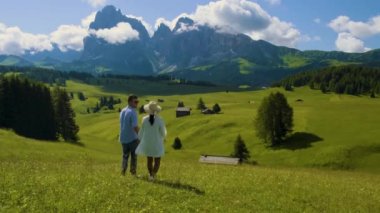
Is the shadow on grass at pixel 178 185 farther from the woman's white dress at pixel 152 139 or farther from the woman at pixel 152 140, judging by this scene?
the woman's white dress at pixel 152 139

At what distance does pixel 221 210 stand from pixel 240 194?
3600 mm

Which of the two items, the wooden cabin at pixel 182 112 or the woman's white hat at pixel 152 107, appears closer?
the woman's white hat at pixel 152 107

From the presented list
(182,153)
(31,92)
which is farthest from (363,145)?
(31,92)

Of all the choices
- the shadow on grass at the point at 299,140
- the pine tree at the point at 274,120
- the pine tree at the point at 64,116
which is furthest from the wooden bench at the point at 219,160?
the pine tree at the point at 64,116

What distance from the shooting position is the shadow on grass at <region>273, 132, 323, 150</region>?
112 m

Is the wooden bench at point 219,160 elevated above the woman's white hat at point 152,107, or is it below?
below

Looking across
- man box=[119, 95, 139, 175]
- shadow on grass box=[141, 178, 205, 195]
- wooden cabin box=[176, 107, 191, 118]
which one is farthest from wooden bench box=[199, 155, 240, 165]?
wooden cabin box=[176, 107, 191, 118]

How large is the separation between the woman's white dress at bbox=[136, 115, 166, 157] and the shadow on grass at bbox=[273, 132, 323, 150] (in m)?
91.1

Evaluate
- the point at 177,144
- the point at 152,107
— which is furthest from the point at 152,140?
the point at 177,144

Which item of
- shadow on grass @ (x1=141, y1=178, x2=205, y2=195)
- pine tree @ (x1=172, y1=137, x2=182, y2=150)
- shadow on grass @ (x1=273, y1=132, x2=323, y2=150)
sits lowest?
pine tree @ (x1=172, y1=137, x2=182, y2=150)

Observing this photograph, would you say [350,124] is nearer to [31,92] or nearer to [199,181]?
[31,92]

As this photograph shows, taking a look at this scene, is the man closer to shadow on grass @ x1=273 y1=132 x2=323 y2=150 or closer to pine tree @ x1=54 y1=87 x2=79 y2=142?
shadow on grass @ x1=273 y1=132 x2=323 y2=150

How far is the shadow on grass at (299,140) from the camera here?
366ft

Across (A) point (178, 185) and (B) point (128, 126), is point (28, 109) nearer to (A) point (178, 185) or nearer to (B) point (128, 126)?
(B) point (128, 126)
